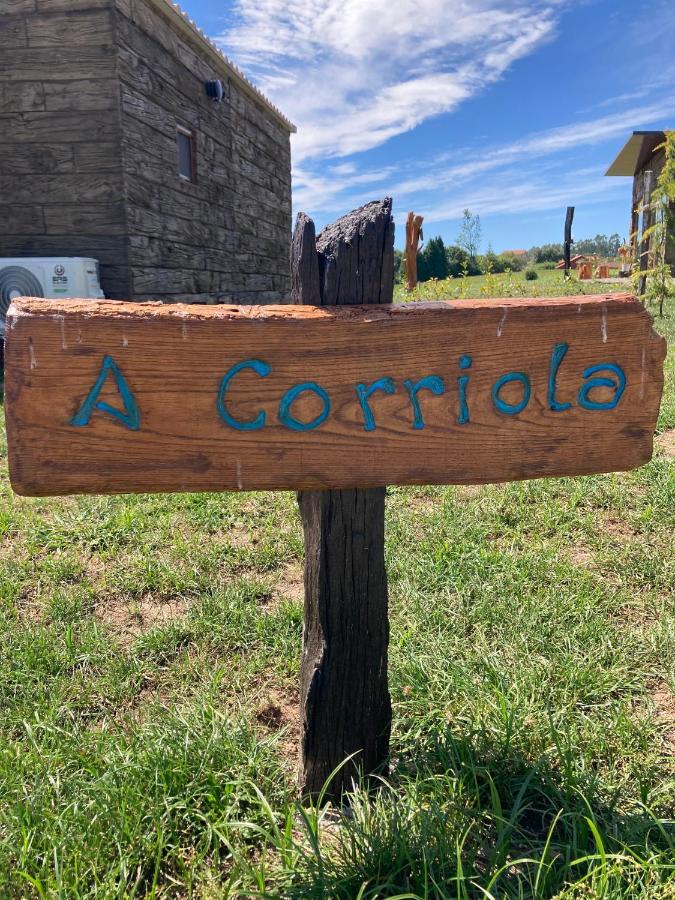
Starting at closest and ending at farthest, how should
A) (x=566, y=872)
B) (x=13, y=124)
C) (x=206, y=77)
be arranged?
(x=566, y=872) → (x=13, y=124) → (x=206, y=77)

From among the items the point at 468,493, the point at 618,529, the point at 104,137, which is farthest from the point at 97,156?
the point at 618,529

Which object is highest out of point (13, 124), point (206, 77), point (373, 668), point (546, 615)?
point (206, 77)

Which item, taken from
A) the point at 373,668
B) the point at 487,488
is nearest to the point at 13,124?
the point at 487,488

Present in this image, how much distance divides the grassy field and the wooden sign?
81 centimetres

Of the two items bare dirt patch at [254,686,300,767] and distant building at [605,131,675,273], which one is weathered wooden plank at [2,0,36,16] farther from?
distant building at [605,131,675,273]

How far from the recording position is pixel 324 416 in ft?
4.48

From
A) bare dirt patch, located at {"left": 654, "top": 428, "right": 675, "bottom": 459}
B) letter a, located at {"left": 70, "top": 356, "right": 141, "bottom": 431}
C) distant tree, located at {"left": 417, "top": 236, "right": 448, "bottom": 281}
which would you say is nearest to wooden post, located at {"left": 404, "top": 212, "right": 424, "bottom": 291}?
bare dirt patch, located at {"left": 654, "top": 428, "right": 675, "bottom": 459}

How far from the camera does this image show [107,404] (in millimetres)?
1308

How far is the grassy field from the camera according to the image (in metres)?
1.42

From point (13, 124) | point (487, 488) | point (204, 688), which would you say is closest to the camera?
point (204, 688)

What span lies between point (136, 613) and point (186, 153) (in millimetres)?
7791

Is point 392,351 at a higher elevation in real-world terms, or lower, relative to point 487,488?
higher

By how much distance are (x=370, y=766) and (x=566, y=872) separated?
0.53 metres

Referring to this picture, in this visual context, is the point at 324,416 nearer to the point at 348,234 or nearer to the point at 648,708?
the point at 348,234
